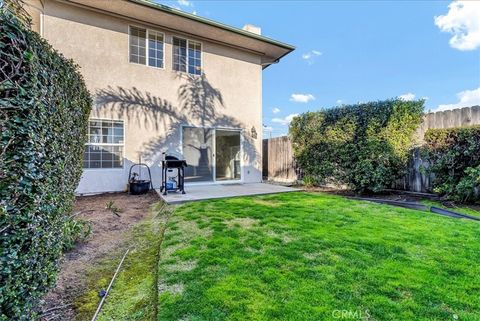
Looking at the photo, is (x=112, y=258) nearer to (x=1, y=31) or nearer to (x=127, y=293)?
(x=127, y=293)

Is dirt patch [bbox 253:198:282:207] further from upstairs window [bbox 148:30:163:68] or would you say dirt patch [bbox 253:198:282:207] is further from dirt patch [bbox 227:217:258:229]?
upstairs window [bbox 148:30:163:68]

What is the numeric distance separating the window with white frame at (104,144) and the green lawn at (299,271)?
4100mm

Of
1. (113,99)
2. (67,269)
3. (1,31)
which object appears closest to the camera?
(1,31)

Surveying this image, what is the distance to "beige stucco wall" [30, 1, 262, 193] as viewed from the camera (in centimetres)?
730

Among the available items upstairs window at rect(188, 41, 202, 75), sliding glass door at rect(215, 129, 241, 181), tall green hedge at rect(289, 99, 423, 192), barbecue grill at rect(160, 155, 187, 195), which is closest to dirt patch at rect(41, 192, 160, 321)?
barbecue grill at rect(160, 155, 187, 195)

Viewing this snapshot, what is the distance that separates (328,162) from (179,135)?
516 centimetres

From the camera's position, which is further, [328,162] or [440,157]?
[328,162]

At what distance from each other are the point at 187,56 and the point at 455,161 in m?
8.44

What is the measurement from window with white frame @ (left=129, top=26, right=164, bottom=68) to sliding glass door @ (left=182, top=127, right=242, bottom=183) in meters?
2.51

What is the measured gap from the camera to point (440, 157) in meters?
5.88

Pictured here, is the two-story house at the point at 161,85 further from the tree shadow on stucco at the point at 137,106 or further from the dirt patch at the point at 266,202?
the dirt patch at the point at 266,202

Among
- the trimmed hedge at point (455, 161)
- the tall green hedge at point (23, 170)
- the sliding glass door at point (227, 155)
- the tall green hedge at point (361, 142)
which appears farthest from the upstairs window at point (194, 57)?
the tall green hedge at point (23, 170)

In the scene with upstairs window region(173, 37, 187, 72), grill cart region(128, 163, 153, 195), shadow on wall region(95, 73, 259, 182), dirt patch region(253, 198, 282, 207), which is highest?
upstairs window region(173, 37, 187, 72)

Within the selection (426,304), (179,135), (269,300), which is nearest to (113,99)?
(179,135)
